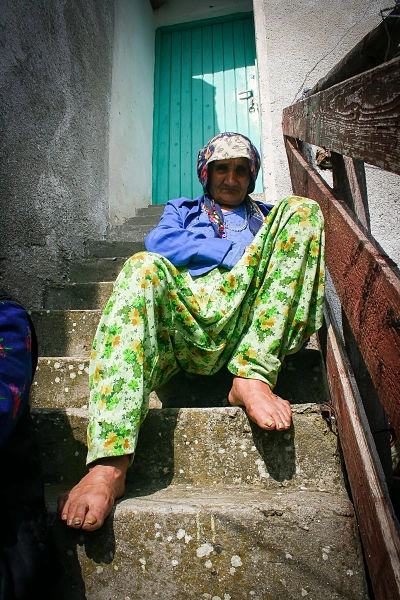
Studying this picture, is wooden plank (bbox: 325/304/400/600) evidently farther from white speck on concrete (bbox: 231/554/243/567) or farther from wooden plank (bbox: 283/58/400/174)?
wooden plank (bbox: 283/58/400/174)

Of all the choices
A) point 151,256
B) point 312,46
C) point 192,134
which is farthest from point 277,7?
point 151,256

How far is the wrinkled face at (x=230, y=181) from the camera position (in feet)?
6.10

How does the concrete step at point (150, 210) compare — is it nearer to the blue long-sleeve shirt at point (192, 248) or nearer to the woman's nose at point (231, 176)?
the woman's nose at point (231, 176)

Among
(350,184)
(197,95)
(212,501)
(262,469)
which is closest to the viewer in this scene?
(212,501)

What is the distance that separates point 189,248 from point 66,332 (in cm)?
85

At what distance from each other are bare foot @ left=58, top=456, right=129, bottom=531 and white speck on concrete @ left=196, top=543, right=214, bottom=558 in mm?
226

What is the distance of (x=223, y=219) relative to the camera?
5.95 ft

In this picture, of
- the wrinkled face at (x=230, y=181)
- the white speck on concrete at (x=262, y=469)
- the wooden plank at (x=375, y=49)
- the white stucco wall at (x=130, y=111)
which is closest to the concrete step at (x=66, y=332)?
the wrinkled face at (x=230, y=181)

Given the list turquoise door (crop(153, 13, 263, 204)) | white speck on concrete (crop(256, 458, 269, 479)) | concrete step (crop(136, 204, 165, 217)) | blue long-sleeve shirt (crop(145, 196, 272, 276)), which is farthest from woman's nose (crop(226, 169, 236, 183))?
turquoise door (crop(153, 13, 263, 204))

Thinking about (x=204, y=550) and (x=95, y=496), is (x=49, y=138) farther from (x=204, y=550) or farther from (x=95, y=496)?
(x=204, y=550)

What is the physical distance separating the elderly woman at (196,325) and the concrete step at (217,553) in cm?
8

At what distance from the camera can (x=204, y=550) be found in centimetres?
84

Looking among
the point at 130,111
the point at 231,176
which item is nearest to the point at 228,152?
the point at 231,176

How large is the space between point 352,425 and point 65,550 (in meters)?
0.75
